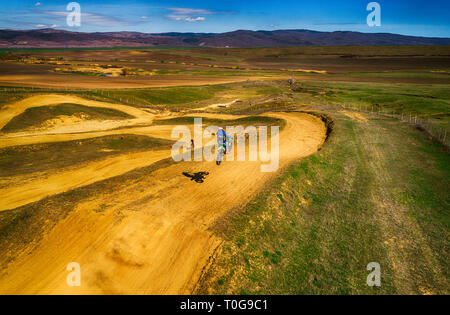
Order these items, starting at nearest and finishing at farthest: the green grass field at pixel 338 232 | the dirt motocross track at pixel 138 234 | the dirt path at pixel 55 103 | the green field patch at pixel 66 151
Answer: the dirt motocross track at pixel 138 234 → the green grass field at pixel 338 232 → the green field patch at pixel 66 151 → the dirt path at pixel 55 103

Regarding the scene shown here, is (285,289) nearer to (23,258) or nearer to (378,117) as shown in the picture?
(23,258)

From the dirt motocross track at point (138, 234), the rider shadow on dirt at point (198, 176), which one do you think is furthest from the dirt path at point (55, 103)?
the rider shadow on dirt at point (198, 176)

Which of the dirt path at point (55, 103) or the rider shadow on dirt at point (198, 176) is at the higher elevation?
the dirt path at point (55, 103)

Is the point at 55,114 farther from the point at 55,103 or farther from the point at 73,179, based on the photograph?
the point at 73,179

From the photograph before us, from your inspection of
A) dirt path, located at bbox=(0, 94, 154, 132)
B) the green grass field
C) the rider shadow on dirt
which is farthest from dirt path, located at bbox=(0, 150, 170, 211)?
dirt path, located at bbox=(0, 94, 154, 132)

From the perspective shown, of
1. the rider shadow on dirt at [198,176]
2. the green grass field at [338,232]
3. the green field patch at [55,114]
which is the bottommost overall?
the green grass field at [338,232]

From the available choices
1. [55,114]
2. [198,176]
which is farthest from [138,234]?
[55,114]

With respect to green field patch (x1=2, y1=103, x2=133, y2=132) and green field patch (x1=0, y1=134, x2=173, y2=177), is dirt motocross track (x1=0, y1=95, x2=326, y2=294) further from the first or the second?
green field patch (x1=2, y1=103, x2=133, y2=132)

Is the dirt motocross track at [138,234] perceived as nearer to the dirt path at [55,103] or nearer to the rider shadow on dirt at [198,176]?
the rider shadow on dirt at [198,176]

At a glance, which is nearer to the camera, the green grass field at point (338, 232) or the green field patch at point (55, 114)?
the green grass field at point (338, 232)

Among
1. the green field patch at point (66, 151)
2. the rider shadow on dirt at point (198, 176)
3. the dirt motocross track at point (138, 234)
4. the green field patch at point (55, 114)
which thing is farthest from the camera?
the green field patch at point (55, 114)
